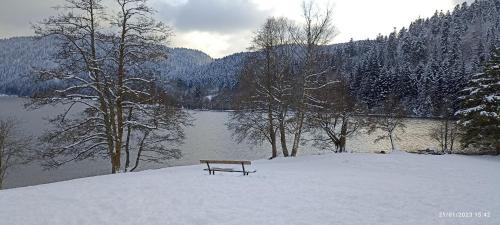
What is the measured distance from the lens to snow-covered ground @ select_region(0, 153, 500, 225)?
945cm

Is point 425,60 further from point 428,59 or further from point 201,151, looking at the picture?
point 201,151

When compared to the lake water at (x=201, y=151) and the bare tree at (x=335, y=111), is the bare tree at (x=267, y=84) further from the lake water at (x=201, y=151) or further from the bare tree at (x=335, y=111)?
the lake water at (x=201, y=151)

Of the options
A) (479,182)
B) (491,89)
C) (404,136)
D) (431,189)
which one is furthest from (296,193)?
(404,136)

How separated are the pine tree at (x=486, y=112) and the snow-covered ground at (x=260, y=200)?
12.1 m

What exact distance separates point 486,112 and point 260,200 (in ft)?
76.7

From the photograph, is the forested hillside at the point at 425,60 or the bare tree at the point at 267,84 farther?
the forested hillside at the point at 425,60

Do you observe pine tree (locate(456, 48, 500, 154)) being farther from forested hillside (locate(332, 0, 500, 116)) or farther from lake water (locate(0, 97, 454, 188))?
forested hillside (locate(332, 0, 500, 116))

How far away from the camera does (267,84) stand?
26.9 meters

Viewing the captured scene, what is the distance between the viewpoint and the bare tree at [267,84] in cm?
2662

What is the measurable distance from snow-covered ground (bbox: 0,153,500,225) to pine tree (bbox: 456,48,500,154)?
A: 39.6 ft

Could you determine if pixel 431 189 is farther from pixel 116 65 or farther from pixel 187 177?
pixel 116 65

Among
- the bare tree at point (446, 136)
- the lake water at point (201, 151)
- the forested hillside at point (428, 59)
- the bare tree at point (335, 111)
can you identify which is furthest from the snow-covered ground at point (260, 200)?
the forested hillside at point (428, 59)

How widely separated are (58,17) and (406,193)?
17051 mm
